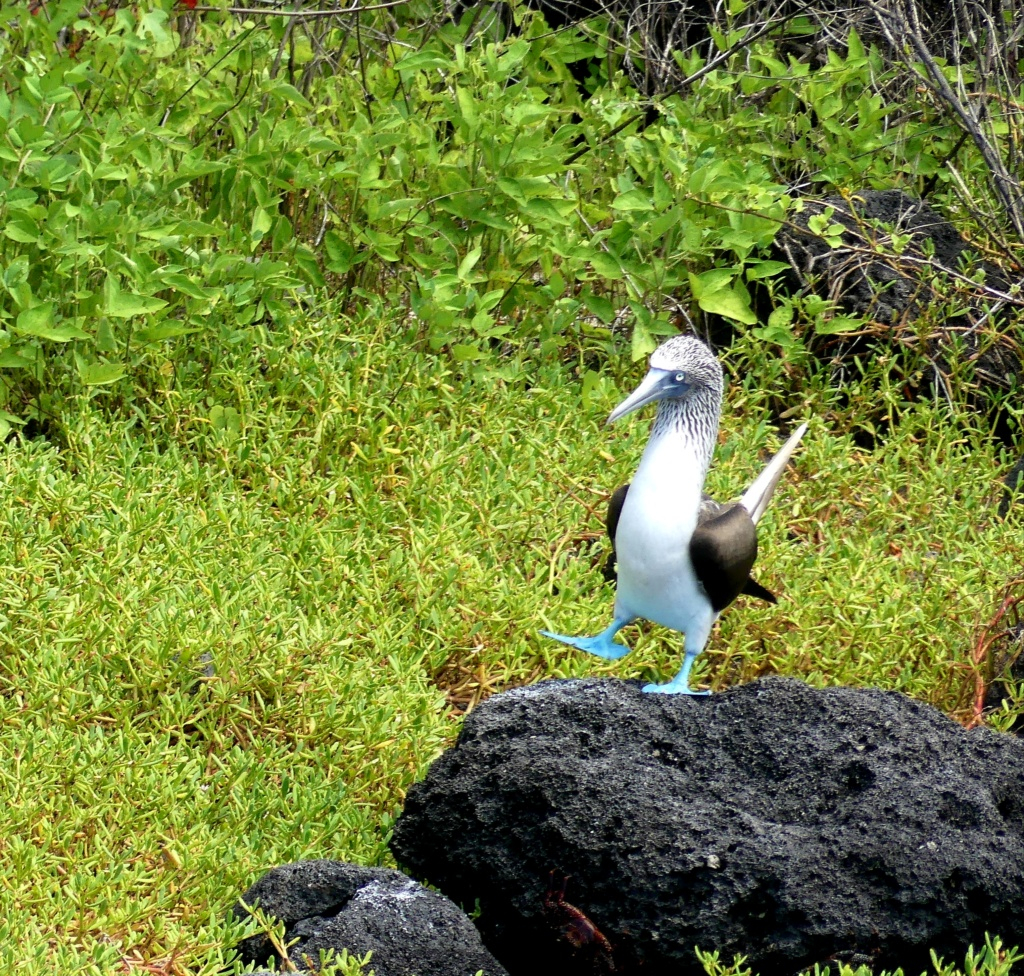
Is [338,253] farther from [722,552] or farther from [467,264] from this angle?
[722,552]

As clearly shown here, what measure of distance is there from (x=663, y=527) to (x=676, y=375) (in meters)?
0.34

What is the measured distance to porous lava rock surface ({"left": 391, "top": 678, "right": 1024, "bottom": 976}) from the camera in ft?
9.18

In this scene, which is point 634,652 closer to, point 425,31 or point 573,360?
point 573,360

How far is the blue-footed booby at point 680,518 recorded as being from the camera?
3.15m

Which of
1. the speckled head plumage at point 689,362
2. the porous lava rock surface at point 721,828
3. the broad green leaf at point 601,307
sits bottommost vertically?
the porous lava rock surface at point 721,828

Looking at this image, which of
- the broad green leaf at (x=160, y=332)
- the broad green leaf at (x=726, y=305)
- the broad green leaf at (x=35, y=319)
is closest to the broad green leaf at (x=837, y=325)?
the broad green leaf at (x=726, y=305)

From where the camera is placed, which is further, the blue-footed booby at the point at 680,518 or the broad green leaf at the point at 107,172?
the broad green leaf at the point at 107,172

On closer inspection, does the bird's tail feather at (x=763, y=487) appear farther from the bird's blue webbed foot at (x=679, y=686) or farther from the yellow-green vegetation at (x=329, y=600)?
the yellow-green vegetation at (x=329, y=600)

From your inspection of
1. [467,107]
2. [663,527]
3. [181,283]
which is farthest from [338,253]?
[663,527]

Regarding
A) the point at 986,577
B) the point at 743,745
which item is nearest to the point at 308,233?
the point at 986,577

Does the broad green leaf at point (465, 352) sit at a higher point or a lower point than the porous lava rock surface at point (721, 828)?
higher

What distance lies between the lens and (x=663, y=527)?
123 inches

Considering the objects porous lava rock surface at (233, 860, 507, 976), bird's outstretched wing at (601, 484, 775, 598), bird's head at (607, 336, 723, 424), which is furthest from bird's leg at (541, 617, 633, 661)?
porous lava rock surface at (233, 860, 507, 976)

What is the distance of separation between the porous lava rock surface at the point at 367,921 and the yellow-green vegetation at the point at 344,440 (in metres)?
0.13
